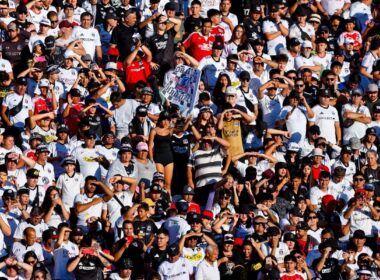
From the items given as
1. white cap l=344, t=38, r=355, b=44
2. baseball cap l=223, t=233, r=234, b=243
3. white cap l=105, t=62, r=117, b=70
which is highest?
white cap l=105, t=62, r=117, b=70

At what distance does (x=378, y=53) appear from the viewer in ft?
118

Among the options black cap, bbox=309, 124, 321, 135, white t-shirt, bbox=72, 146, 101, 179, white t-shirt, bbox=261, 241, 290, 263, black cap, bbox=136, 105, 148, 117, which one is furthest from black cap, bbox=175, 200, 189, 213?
black cap, bbox=309, 124, 321, 135

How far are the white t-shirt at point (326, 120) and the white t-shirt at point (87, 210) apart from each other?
5099mm

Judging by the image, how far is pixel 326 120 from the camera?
33406 millimetres

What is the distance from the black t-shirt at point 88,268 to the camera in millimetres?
28656

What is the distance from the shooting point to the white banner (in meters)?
32.2

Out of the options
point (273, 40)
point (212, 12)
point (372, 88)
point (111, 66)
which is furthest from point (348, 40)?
point (111, 66)

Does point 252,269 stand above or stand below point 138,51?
below

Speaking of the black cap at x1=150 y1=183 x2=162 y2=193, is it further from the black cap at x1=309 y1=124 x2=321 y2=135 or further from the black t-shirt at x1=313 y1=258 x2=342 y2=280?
the black cap at x1=309 y1=124 x2=321 y2=135

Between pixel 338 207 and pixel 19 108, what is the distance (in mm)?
5671

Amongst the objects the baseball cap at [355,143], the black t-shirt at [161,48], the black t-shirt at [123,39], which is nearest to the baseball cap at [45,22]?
the black t-shirt at [123,39]

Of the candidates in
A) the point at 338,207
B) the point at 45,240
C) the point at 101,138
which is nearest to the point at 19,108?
the point at 101,138

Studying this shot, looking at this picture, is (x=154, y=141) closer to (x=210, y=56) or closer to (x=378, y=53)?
→ (x=210, y=56)

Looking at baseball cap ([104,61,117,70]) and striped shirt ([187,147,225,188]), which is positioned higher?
baseball cap ([104,61,117,70])
